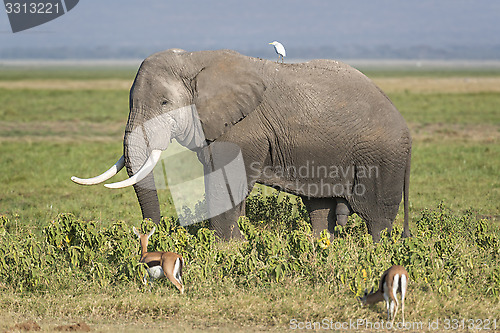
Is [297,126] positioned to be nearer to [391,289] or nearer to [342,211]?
[342,211]

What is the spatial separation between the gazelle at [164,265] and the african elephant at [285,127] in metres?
1.37

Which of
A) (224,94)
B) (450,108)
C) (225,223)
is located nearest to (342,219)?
(225,223)

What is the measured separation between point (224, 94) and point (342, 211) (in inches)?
79.7

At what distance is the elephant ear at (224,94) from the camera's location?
8.49 metres

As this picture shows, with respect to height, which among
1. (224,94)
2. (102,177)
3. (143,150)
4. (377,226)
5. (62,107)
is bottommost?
(62,107)

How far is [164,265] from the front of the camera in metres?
6.92

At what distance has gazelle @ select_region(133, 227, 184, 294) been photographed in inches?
272

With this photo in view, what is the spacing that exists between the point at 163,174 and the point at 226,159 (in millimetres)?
9546

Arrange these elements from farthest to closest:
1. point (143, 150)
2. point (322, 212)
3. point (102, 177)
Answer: point (322, 212)
point (143, 150)
point (102, 177)

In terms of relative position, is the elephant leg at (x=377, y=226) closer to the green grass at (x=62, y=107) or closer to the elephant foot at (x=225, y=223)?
the elephant foot at (x=225, y=223)

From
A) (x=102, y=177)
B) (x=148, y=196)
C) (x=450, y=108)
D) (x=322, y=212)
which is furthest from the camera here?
(x=450, y=108)

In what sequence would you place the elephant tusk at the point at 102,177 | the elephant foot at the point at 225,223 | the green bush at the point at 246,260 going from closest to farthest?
the green bush at the point at 246,260 → the elephant tusk at the point at 102,177 → the elephant foot at the point at 225,223

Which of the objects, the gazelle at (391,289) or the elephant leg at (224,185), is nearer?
the gazelle at (391,289)

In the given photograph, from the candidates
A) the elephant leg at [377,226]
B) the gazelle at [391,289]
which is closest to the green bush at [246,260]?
the gazelle at [391,289]
